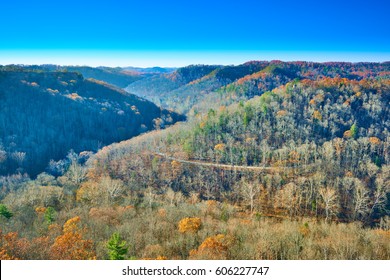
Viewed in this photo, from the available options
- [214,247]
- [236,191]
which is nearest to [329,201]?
[236,191]

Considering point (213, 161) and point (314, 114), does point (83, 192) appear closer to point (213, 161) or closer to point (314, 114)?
point (213, 161)

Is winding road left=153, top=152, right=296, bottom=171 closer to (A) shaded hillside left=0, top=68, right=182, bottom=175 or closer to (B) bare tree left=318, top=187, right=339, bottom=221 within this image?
(B) bare tree left=318, top=187, right=339, bottom=221

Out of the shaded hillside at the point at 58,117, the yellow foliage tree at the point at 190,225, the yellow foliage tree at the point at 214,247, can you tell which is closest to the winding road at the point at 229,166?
the yellow foliage tree at the point at 190,225

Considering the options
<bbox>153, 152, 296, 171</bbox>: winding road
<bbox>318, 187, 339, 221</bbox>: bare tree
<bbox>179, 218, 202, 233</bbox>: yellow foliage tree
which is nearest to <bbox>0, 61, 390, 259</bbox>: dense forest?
<bbox>179, 218, 202, 233</bbox>: yellow foliage tree

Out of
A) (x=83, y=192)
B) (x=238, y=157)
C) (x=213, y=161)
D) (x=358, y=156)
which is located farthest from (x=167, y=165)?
(x=358, y=156)

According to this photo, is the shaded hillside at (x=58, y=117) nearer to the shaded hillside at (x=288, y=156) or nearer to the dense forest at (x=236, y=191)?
the dense forest at (x=236, y=191)

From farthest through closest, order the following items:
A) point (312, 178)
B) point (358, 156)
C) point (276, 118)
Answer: point (276, 118) < point (358, 156) < point (312, 178)
